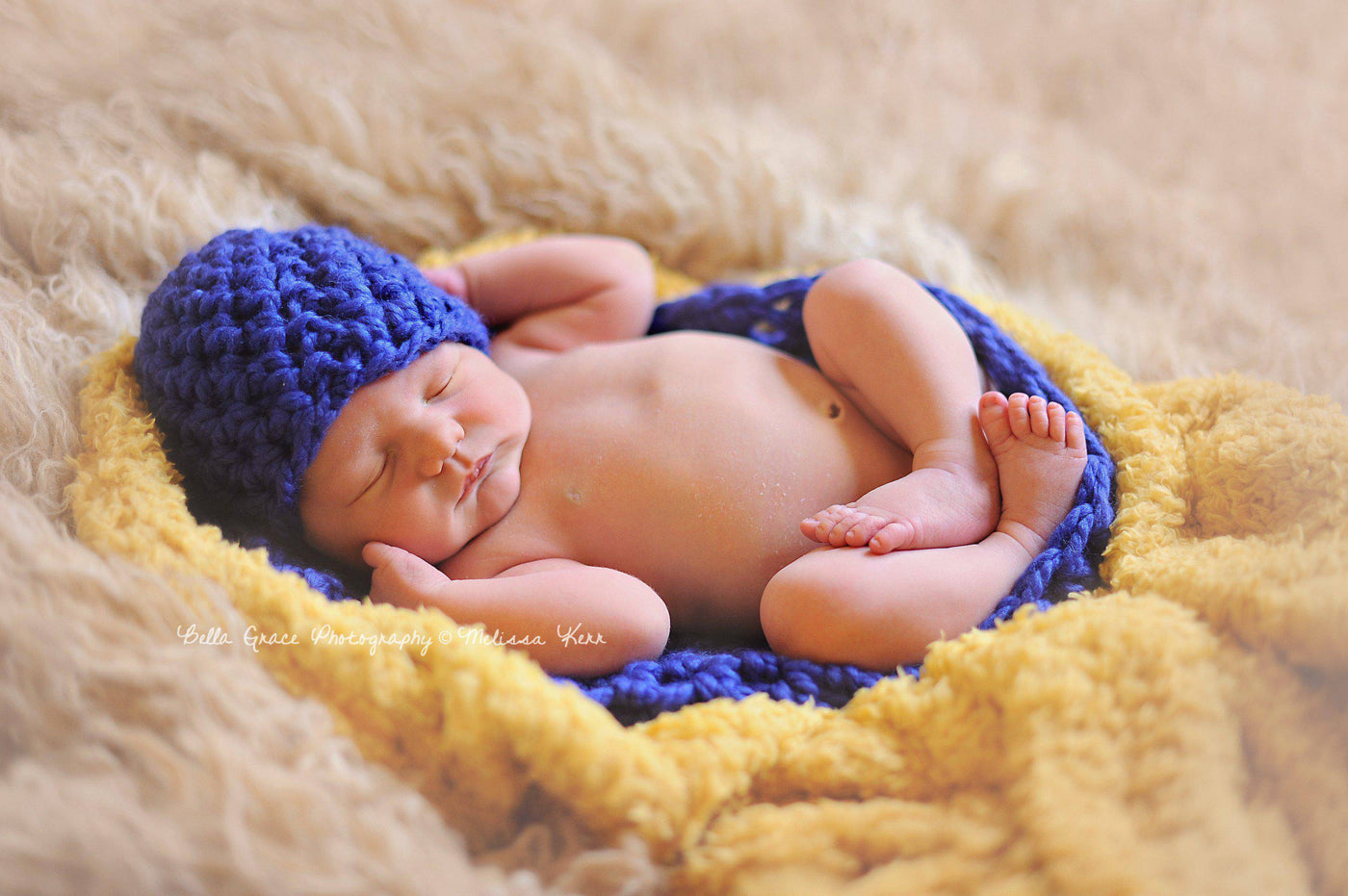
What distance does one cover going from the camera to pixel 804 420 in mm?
955

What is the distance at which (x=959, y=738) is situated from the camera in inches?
26.0

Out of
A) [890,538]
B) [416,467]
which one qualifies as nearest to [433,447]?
[416,467]

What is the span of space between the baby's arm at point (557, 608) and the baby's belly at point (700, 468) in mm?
73

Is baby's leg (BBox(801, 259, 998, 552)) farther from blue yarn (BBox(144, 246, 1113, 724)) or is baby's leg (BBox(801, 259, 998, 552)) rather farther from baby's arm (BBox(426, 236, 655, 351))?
baby's arm (BBox(426, 236, 655, 351))

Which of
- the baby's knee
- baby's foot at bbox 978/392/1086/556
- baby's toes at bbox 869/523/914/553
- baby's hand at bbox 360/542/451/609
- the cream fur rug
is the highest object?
the cream fur rug

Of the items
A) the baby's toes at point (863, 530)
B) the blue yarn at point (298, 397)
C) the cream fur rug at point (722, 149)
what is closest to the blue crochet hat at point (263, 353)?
the blue yarn at point (298, 397)

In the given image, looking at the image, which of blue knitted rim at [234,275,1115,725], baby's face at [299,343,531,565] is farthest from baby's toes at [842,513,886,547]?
baby's face at [299,343,531,565]

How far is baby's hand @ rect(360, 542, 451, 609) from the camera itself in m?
0.82

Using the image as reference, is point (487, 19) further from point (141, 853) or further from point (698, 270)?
point (141, 853)

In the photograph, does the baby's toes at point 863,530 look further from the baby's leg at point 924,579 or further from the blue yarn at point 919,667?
the blue yarn at point 919,667

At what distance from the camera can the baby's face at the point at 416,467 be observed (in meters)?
0.86

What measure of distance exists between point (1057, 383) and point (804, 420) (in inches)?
11.8

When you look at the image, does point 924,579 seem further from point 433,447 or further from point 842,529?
point 433,447

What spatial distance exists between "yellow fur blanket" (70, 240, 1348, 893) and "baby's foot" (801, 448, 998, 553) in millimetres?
127
